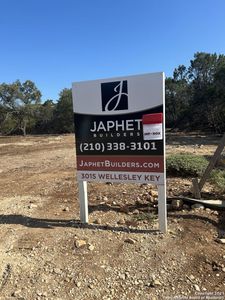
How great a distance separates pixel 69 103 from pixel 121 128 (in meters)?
38.1

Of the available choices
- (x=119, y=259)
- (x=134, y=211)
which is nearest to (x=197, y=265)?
(x=119, y=259)

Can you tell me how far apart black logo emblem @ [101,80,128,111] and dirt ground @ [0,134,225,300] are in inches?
62.6

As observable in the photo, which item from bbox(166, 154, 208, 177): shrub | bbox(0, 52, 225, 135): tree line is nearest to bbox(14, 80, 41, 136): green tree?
bbox(0, 52, 225, 135): tree line

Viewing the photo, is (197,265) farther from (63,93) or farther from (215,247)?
(63,93)

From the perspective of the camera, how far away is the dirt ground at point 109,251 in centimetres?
284

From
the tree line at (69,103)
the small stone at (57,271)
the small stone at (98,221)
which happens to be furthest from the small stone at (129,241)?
the tree line at (69,103)

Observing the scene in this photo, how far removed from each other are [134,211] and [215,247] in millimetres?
1415

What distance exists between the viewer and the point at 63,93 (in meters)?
42.3

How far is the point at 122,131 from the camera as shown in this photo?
3979mm

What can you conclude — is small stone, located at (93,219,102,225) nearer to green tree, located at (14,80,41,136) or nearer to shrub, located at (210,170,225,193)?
shrub, located at (210,170,225,193)

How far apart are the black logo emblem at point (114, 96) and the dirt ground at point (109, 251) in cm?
159

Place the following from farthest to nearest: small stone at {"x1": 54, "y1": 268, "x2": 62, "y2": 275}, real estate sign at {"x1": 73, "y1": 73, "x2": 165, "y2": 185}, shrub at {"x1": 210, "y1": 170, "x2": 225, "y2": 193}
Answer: shrub at {"x1": 210, "y1": 170, "x2": 225, "y2": 193} → real estate sign at {"x1": 73, "y1": 73, "x2": 165, "y2": 185} → small stone at {"x1": 54, "y1": 268, "x2": 62, "y2": 275}

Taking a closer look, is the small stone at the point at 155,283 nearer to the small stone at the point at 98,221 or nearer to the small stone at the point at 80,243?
the small stone at the point at 80,243

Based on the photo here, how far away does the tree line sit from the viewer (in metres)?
35.3
